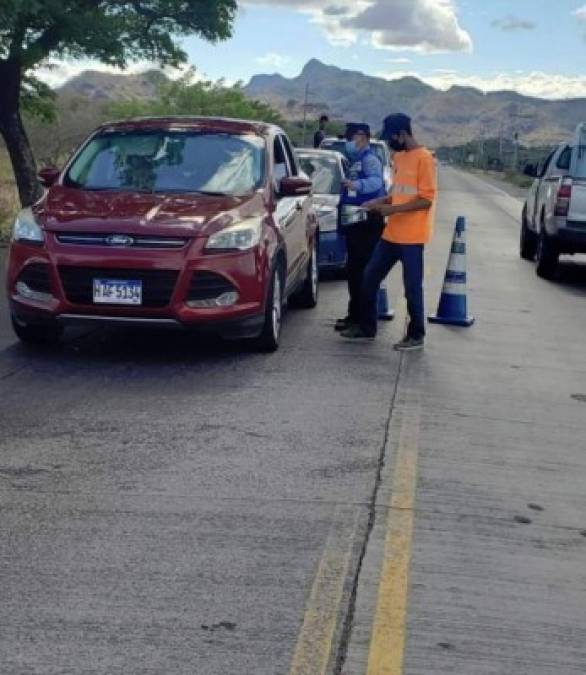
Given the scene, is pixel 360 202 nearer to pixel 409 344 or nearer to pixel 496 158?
pixel 409 344

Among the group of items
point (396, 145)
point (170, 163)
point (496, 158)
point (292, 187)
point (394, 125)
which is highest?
point (394, 125)

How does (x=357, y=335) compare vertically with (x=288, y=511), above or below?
below

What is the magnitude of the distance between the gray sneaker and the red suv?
1057 mm

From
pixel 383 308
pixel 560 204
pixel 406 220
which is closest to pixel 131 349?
pixel 406 220

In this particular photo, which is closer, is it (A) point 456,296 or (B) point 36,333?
(B) point 36,333

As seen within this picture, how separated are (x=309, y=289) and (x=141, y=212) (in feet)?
11.8

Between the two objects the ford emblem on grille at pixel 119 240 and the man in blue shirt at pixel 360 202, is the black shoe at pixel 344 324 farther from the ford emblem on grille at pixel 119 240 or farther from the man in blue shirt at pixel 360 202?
the ford emblem on grille at pixel 119 240

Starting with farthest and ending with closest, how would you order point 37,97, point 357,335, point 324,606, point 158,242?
1. point 37,97
2. point 357,335
3. point 158,242
4. point 324,606

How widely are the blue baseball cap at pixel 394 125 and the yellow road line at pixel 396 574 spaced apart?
11.7 feet

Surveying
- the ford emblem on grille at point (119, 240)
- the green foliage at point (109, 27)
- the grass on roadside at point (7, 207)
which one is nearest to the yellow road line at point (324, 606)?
the ford emblem on grille at point (119, 240)

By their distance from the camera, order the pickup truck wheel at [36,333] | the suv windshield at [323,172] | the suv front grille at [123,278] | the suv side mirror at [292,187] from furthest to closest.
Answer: the suv windshield at [323,172] → the suv side mirror at [292,187] → the pickup truck wheel at [36,333] → the suv front grille at [123,278]

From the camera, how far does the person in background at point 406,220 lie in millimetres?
9680

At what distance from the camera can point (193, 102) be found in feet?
214

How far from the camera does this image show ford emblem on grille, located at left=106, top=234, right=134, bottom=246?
8.60m
